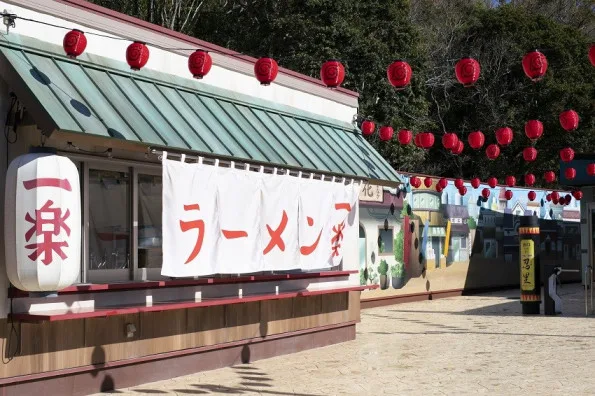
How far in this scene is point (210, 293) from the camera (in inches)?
493

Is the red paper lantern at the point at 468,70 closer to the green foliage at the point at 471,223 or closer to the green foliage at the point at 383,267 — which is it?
the green foliage at the point at 383,267

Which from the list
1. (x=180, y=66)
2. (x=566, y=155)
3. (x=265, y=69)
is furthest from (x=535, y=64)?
(x=566, y=155)

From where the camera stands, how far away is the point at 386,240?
24328 mm

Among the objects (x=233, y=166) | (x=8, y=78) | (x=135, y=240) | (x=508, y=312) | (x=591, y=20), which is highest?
(x=591, y=20)

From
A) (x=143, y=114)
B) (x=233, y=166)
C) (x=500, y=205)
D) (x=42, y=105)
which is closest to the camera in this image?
(x=42, y=105)

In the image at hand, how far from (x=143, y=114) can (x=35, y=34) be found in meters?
1.60

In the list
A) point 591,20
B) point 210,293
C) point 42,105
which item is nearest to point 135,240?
point 210,293

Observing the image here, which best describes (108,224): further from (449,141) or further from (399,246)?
(399,246)

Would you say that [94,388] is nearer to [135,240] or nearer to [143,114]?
[135,240]

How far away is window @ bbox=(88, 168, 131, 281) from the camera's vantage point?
35.4 ft

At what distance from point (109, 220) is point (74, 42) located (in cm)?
235

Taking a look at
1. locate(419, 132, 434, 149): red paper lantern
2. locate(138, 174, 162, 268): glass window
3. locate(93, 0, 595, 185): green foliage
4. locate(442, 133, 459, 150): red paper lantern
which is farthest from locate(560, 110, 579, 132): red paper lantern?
locate(93, 0, 595, 185): green foliage

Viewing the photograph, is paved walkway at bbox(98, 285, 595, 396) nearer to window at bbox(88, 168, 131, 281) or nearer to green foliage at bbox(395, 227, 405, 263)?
window at bbox(88, 168, 131, 281)

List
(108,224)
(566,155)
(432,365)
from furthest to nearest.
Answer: (566,155), (432,365), (108,224)
